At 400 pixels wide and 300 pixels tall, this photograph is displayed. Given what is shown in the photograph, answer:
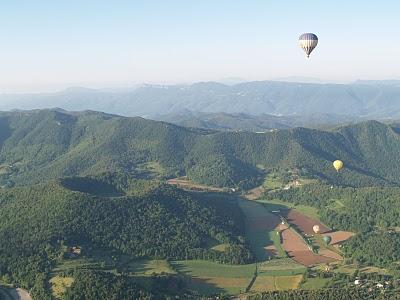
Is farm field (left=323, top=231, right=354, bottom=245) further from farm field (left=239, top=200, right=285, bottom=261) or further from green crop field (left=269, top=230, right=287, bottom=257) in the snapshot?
farm field (left=239, top=200, right=285, bottom=261)

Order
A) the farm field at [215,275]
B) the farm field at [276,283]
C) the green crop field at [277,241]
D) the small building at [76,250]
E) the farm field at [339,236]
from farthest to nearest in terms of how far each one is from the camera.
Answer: the farm field at [339,236], the green crop field at [277,241], the small building at [76,250], the farm field at [215,275], the farm field at [276,283]

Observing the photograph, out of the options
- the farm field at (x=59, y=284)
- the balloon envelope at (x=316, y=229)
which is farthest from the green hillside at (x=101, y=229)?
the balloon envelope at (x=316, y=229)

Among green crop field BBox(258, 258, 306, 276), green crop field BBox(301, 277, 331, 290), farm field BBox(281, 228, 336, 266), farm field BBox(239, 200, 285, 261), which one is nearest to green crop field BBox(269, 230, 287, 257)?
farm field BBox(239, 200, 285, 261)

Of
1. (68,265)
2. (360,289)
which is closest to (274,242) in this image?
(360,289)

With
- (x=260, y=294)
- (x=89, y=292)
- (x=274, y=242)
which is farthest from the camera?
(x=274, y=242)

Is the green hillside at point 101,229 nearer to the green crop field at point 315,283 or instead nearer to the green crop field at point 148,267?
the green crop field at point 148,267

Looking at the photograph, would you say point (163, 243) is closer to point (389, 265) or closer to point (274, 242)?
point (274, 242)

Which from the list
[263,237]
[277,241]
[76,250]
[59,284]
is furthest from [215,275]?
[59,284]

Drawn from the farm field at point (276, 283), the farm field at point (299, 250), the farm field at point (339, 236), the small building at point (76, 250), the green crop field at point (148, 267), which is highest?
the small building at point (76, 250)

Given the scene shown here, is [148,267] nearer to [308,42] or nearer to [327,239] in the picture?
[327,239]
